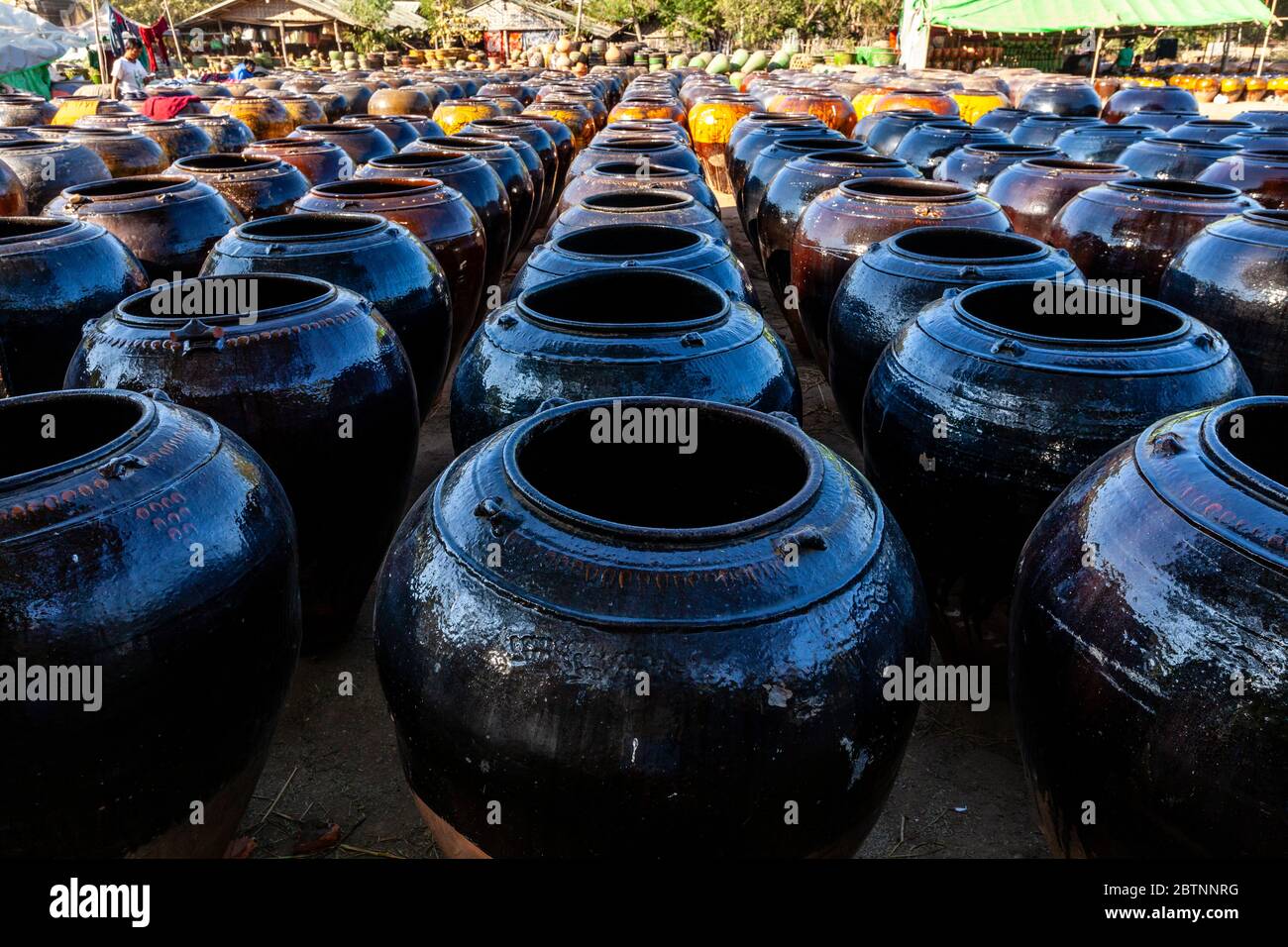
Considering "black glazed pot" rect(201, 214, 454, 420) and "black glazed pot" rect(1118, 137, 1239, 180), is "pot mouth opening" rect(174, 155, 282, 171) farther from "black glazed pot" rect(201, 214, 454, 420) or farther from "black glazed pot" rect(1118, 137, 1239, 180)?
"black glazed pot" rect(1118, 137, 1239, 180)

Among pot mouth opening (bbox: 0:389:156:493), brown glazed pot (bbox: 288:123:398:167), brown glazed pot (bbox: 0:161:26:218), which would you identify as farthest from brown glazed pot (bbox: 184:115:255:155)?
pot mouth opening (bbox: 0:389:156:493)

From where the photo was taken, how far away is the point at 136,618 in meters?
2.37

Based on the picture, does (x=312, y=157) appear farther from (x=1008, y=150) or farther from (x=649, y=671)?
(x=649, y=671)

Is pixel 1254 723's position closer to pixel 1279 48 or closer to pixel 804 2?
pixel 804 2

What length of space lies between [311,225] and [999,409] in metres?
4.00

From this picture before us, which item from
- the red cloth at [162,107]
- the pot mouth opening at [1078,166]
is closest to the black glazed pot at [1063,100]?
the pot mouth opening at [1078,166]

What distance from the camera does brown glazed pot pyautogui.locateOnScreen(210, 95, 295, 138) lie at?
40.7ft

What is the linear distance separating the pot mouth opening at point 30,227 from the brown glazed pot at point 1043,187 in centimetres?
633

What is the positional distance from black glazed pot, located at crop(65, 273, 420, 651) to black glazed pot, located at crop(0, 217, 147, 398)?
1015mm

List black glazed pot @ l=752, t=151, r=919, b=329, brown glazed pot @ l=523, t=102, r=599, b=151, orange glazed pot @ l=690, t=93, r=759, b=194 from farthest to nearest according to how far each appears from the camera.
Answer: orange glazed pot @ l=690, t=93, r=759, b=194, brown glazed pot @ l=523, t=102, r=599, b=151, black glazed pot @ l=752, t=151, r=919, b=329

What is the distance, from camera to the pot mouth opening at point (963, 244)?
509 centimetres

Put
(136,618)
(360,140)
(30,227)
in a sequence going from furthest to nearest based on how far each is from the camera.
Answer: (360,140)
(30,227)
(136,618)

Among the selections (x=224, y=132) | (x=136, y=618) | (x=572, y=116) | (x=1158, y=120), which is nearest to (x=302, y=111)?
(x=224, y=132)

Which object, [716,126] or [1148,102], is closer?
[716,126]
